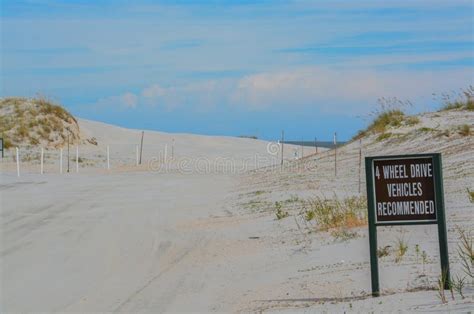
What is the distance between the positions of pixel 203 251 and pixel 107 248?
1.81 meters

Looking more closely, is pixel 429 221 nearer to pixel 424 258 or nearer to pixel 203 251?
pixel 424 258

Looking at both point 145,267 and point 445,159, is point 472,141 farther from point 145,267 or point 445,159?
point 145,267

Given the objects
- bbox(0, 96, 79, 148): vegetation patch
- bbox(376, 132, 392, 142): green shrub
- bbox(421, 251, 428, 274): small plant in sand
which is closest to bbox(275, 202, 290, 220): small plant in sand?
bbox(421, 251, 428, 274): small plant in sand

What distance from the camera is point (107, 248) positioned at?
42.6 ft

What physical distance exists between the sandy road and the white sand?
0.02 meters

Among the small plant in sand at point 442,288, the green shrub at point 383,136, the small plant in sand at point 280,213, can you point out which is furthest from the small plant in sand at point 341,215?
the green shrub at point 383,136

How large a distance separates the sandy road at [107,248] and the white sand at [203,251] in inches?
0.9

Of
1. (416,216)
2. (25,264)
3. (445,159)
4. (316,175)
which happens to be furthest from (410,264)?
Result: (316,175)

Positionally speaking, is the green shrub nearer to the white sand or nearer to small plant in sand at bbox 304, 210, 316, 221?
the white sand

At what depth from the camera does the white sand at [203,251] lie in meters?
8.58

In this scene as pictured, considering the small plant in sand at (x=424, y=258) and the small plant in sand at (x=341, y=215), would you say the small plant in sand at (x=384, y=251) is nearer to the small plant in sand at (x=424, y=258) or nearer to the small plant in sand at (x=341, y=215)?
the small plant in sand at (x=424, y=258)

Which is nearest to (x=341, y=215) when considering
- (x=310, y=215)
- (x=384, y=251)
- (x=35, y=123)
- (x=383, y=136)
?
(x=310, y=215)

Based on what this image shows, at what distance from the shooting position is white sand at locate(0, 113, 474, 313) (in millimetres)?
8578

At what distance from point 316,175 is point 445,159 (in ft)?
13.8
